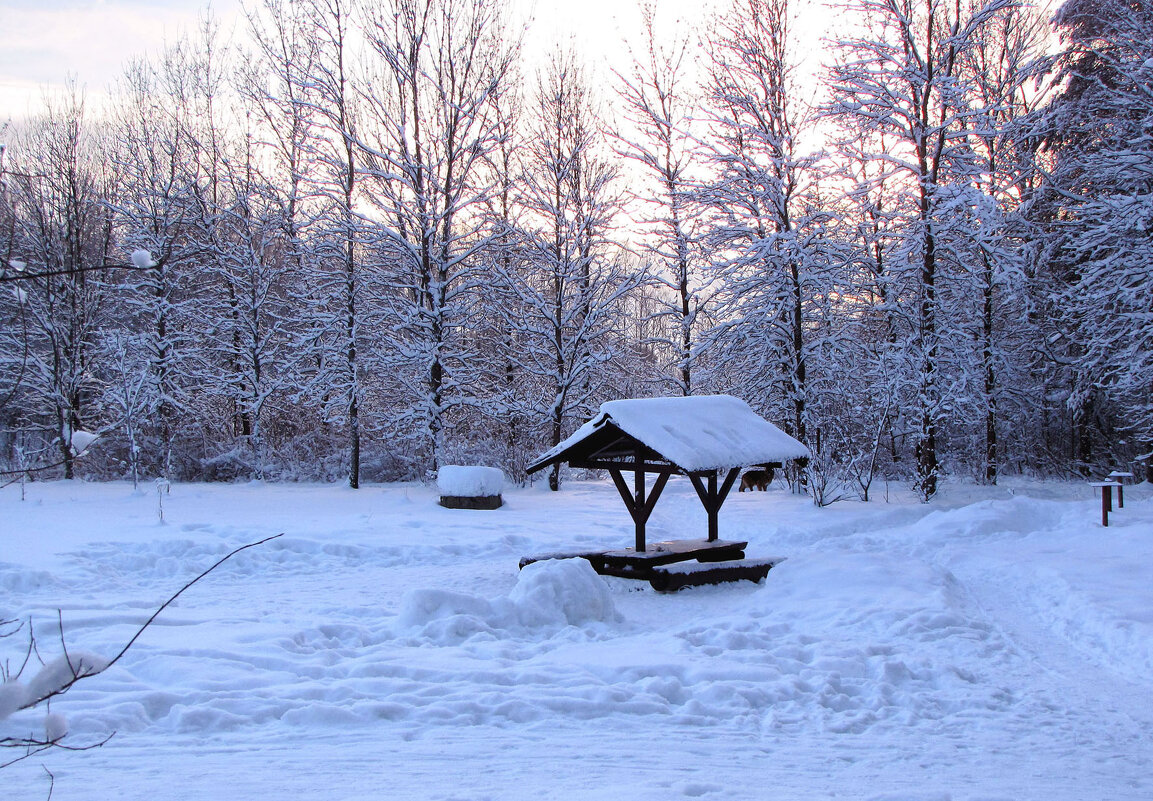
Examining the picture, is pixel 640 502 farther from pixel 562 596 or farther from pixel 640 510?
pixel 562 596

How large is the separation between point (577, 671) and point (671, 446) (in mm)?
4142

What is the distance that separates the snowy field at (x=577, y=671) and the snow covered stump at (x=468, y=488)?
381cm

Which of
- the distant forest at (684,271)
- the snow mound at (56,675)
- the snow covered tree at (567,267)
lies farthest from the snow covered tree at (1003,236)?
the snow mound at (56,675)

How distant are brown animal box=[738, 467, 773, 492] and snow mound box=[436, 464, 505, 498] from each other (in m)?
8.32

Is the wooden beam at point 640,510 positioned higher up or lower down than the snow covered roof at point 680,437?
lower down

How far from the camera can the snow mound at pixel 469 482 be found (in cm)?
1714

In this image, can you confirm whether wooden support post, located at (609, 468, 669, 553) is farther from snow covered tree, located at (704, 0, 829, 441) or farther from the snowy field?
snow covered tree, located at (704, 0, 829, 441)

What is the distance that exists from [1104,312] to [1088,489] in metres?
4.35

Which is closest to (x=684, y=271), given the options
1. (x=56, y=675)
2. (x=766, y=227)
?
(x=766, y=227)

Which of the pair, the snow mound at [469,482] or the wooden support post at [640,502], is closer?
the wooden support post at [640,502]

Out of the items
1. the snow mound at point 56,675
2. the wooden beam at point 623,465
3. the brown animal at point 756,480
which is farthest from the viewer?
the brown animal at point 756,480

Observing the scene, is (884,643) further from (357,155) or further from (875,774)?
(357,155)

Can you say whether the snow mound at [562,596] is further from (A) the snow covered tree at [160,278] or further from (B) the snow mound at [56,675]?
(A) the snow covered tree at [160,278]

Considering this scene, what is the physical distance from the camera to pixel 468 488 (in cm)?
1712
